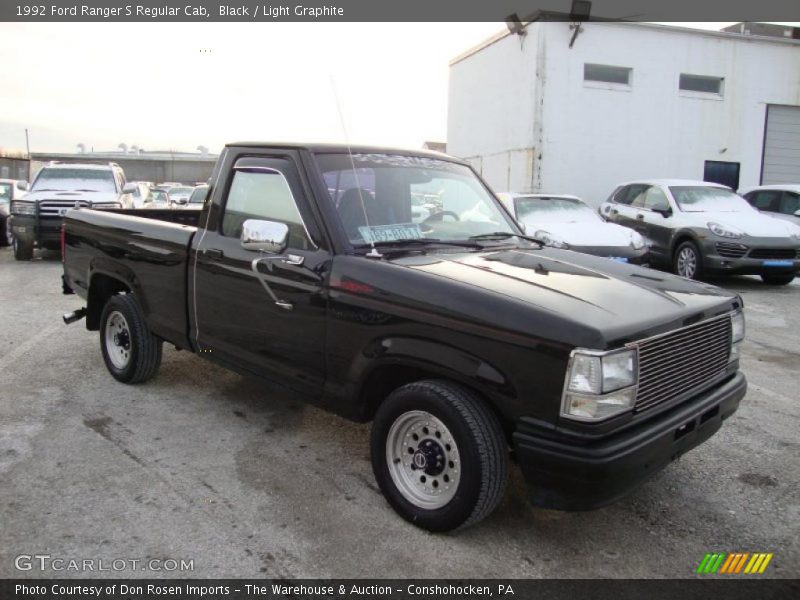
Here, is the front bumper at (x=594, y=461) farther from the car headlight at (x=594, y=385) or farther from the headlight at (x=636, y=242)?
the headlight at (x=636, y=242)

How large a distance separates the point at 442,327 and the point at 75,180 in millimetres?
12937

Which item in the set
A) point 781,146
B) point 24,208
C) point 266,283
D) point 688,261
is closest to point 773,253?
point 688,261

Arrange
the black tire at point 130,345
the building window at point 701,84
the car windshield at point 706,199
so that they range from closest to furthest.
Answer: the black tire at point 130,345, the car windshield at point 706,199, the building window at point 701,84

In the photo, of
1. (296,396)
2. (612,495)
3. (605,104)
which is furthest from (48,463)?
(605,104)

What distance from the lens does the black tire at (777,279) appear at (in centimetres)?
1041

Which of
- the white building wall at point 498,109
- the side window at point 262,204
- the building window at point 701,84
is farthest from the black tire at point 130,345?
the building window at point 701,84

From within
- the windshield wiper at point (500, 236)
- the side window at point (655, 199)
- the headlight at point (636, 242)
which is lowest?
the headlight at point (636, 242)

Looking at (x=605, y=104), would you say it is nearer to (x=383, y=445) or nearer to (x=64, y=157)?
(x=383, y=445)

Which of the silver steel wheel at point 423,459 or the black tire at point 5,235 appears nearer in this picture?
the silver steel wheel at point 423,459

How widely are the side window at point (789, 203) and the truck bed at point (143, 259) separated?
11845 millimetres

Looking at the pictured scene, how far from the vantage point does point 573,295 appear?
289 cm

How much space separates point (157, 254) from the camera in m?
4.55

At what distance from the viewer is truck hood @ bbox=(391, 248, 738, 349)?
2.61 m

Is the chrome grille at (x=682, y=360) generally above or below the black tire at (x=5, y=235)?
above
